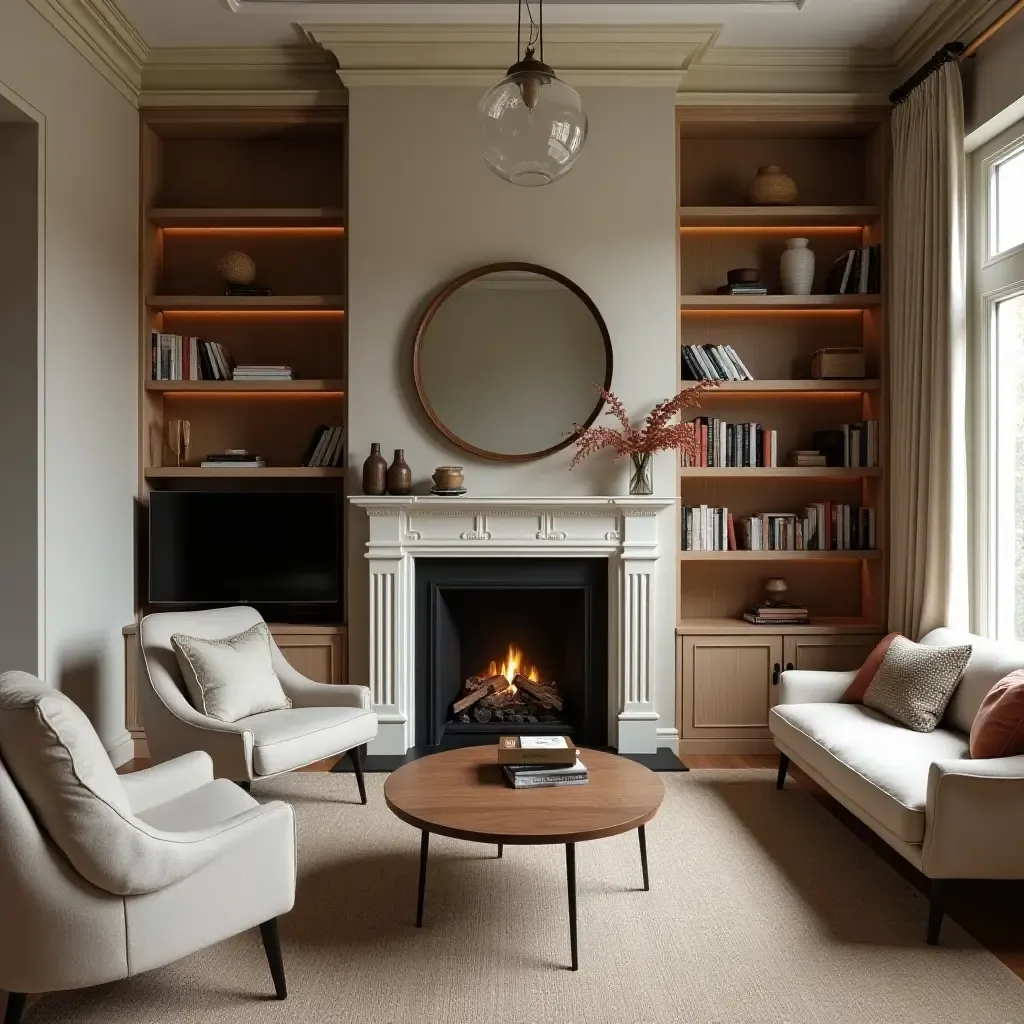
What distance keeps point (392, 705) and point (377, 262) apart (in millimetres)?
2206

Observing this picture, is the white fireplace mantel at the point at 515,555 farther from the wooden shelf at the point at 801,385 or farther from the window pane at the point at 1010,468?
the window pane at the point at 1010,468

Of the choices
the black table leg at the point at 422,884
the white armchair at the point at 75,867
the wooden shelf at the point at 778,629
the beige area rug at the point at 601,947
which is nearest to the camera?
the white armchair at the point at 75,867

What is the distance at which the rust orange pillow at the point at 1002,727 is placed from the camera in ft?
9.09

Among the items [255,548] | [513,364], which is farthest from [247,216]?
[255,548]

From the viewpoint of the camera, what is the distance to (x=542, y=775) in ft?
9.24

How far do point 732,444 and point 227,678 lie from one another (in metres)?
2.69

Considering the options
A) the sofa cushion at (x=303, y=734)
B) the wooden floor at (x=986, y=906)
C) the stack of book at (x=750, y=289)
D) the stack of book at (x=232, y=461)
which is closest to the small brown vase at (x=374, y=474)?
the stack of book at (x=232, y=461)

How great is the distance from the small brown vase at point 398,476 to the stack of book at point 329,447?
1.24ft

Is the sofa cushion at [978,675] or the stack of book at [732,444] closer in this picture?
the sofa cushion at [978,675]

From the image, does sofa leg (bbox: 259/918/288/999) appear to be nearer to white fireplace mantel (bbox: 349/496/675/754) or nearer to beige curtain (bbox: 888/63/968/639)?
white fireplace mantel (bbox: 349/496/675/754)

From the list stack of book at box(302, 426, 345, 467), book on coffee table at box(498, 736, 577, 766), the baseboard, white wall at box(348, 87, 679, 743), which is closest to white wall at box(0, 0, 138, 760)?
the baseboard

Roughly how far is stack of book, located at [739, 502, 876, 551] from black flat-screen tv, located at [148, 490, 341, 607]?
218 cm

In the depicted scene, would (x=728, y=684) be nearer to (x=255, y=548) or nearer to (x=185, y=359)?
(x=255, y=548)

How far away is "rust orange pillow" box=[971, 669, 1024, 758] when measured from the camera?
9.09 feet
